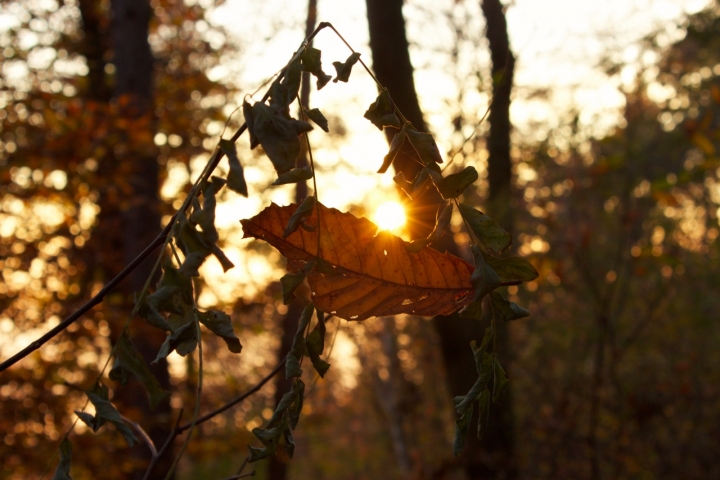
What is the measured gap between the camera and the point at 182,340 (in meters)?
0.58

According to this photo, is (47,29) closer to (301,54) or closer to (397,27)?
(397,27)

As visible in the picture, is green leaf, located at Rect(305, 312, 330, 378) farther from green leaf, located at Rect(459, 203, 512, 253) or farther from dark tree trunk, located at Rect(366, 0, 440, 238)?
dark tree trunk, located at Rect(366, 0, 440, 238)

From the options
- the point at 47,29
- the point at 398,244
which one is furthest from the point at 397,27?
the point at 47,29

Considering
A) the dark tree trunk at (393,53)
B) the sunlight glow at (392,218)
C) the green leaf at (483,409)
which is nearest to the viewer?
the green leaf at (483,409)

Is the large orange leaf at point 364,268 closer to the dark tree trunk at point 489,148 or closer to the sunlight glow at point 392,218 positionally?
the sunlight glow at point 392,218

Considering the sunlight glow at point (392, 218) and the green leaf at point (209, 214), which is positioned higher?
the sunlight glow at point (392, 218)

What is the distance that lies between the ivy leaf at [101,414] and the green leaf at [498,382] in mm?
350

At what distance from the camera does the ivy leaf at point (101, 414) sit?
62 centimetres

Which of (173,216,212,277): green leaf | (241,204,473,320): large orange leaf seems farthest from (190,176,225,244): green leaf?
(241,204,473,320): large orange leaf

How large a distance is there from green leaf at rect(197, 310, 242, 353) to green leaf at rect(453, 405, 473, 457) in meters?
0.23

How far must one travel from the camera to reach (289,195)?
998 cm

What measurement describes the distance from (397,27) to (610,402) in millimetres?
6407

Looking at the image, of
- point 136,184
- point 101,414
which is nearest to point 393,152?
point 101,414

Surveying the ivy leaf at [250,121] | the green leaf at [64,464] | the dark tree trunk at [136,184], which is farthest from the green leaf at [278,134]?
the dark tree trunk at [136,184]
